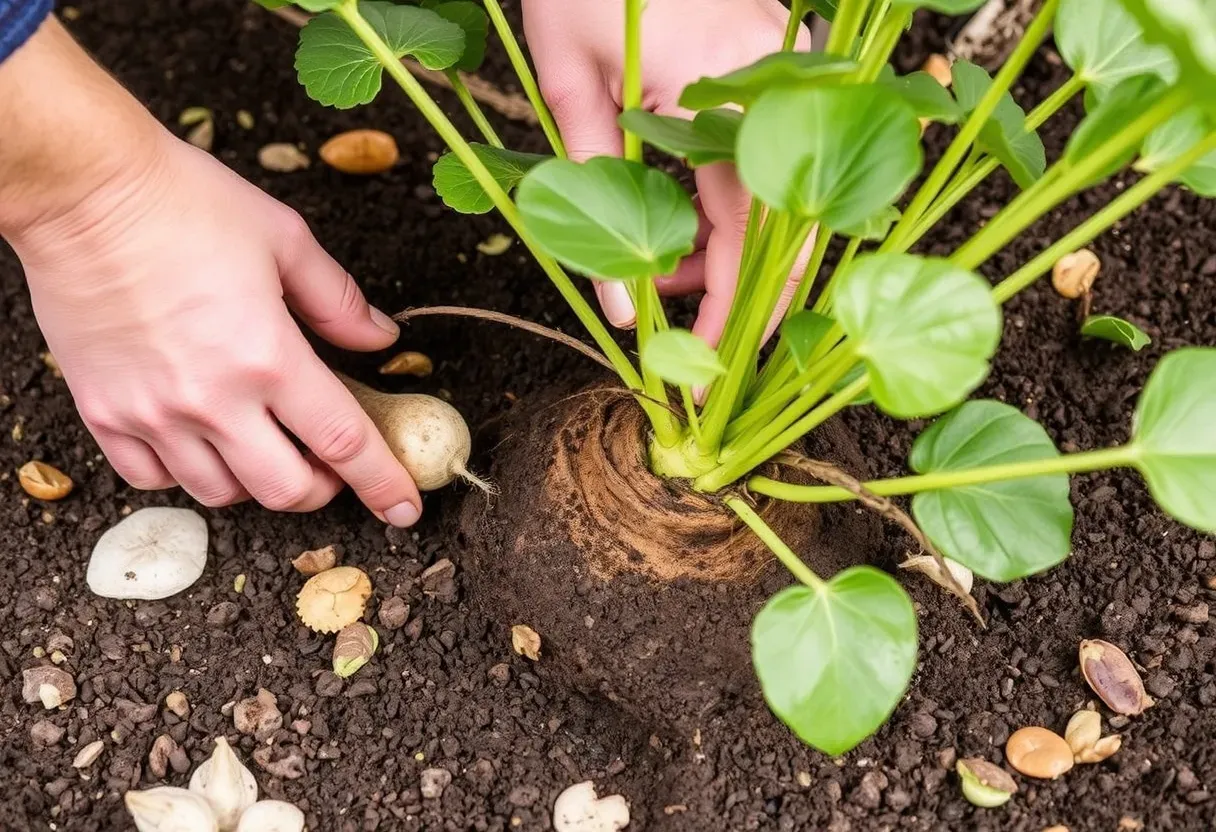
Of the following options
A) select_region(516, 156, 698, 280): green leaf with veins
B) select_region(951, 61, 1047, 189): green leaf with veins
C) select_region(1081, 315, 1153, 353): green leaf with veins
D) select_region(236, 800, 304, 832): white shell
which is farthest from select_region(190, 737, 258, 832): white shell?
select_region(1081, 315, 1153, 353): green leaf with veins

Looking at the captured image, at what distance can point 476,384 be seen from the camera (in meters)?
1.25

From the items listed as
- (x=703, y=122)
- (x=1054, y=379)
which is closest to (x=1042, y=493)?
(x=703, y=122)

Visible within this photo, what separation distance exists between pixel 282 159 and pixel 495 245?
301 mm

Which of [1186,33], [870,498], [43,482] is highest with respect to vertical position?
[1186,33]

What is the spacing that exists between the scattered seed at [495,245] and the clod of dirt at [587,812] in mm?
622

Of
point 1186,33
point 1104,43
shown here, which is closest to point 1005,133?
point 1104,43

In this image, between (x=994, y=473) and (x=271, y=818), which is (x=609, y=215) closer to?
(x=994, y=473)

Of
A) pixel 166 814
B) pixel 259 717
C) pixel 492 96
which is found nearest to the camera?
pixel 166 814

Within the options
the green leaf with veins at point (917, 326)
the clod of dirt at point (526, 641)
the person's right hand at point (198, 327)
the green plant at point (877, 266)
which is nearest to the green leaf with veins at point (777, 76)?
the green plant at point (877, 266)

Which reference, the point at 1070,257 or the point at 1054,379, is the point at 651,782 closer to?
the point at 1054,379

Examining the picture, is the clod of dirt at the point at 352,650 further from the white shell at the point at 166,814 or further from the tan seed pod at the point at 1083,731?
the tan seed pod at the point at 1083,731

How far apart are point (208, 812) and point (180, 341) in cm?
38

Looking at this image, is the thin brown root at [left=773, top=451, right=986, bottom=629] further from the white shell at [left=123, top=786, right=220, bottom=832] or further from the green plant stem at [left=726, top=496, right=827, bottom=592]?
the white shell at [left=123, top=786, right=220, bottom=832]

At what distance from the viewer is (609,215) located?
735 millimetres
